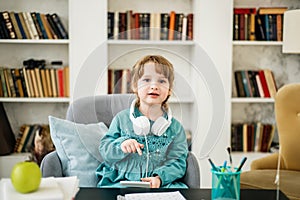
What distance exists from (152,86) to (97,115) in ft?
2.15

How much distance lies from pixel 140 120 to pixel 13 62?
7.79 feet

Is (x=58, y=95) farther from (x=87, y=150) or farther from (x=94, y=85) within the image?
(x=94, y=85)

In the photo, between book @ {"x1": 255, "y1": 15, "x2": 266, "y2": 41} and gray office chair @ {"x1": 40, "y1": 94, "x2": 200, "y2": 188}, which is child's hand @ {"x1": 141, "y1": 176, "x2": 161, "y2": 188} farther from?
book @ {"x1": 255, "y1": 15, "x2": 266, "y2": 41}

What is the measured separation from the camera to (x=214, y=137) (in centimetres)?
222

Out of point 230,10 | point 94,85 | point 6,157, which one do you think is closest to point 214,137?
point 94,85

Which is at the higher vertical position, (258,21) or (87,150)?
(258,21)

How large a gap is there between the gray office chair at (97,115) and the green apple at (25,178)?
56 cm

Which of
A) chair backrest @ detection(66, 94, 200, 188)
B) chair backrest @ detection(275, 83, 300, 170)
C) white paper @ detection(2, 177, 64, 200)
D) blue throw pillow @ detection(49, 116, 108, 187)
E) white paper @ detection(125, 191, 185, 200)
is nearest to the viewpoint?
white paper @ detection(2, 177, 64, 200)

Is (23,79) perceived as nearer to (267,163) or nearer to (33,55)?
(33,55)

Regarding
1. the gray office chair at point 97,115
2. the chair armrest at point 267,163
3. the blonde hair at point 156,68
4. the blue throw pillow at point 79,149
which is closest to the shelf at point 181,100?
the blonde hair at point 156,68

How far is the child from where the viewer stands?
2139 millimetres

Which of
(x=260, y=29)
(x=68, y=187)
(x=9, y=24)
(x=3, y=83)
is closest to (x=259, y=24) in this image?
(x=260, y=29)

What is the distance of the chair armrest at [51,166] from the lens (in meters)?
2.45

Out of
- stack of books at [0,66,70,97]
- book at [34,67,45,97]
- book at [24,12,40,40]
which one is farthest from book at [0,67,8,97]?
book at [24,12,40,40]
